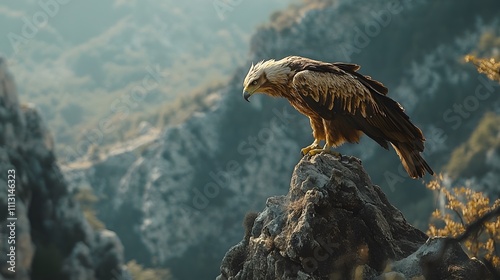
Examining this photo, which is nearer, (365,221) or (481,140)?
(365,221)

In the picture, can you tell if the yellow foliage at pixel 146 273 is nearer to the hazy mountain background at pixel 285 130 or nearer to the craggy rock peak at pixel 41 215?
the hazy mountain background at pixel 285 130

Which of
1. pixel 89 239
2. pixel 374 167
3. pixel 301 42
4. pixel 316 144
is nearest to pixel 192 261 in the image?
pixel 374 167

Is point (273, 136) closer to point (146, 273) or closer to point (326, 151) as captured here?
point (146, 273)

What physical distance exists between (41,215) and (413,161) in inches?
1639

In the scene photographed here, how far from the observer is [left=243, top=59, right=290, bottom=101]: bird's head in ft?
46.0

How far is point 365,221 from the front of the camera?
42.6 feet

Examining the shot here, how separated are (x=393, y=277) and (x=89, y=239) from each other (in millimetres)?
47035

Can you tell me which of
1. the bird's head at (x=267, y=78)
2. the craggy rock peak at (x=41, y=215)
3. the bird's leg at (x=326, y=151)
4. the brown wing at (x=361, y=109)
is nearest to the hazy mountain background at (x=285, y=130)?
the craggy rock peak at (x=41, y=215)

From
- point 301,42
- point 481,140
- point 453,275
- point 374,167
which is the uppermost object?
A: point 301,42

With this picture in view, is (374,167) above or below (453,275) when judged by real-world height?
above

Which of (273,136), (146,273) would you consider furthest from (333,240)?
(273,136)

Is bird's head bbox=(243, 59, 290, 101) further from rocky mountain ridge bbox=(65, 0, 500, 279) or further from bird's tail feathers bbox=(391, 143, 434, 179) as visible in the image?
rocky mountain ridge bbox=(65, 0, 500, 279)

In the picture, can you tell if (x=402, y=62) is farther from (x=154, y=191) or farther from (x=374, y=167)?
(x=154, y=191)

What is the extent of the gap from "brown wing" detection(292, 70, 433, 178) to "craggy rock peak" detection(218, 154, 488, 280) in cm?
91
